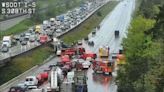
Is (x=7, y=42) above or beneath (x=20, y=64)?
above

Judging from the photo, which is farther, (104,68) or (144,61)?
(104,68)

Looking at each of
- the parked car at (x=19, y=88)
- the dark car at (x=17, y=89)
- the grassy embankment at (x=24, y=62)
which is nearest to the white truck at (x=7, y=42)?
the grassy embankment at (x=24, y=62)

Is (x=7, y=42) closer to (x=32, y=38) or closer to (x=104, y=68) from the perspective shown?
(x=32, y=38)

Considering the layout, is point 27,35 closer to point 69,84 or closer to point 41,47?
point 41,47

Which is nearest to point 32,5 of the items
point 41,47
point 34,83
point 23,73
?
point 41,47

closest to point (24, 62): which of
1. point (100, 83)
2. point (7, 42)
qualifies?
point (100, 83)

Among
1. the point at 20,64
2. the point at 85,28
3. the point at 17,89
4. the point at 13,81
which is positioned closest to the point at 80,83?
the point at 17,89

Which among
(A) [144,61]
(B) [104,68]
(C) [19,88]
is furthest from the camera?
(B) [104,68]

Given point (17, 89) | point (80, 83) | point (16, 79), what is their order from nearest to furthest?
point (80, 83)
point (17, 89)
point (16, 79)

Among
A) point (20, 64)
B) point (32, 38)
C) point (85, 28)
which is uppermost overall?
point (85, 28)

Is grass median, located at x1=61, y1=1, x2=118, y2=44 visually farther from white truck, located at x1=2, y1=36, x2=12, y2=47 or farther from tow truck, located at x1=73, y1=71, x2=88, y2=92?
tow truck, located at x1=73, y1=71, x2=88, y2=92

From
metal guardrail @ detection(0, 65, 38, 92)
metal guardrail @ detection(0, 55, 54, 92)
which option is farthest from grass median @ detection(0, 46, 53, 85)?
metal guardrail @ detection(0, 65, 38, 92)
